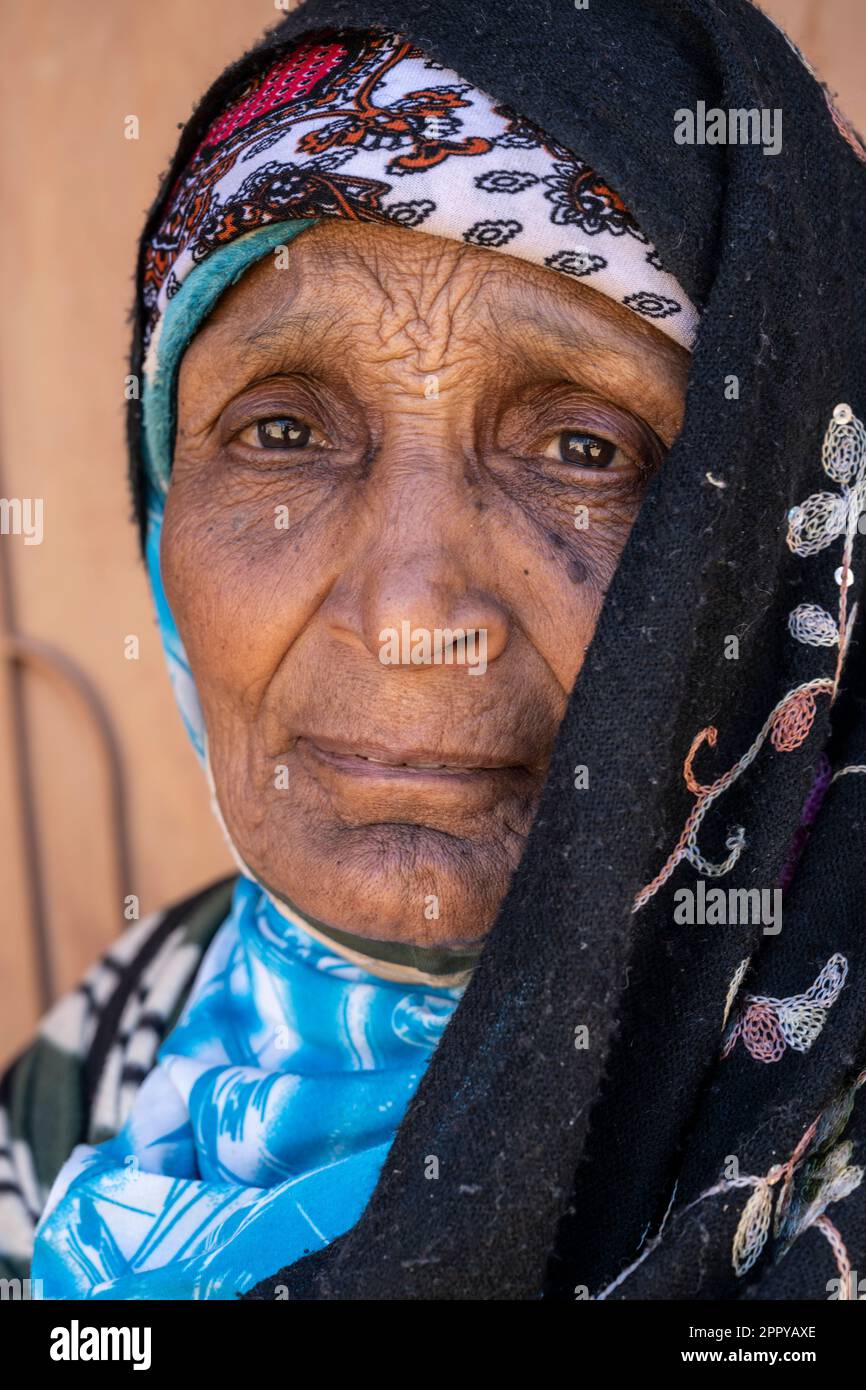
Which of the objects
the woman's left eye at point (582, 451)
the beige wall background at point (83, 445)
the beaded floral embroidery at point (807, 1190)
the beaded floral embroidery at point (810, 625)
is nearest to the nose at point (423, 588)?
the woman's left eye at point (582, 451)

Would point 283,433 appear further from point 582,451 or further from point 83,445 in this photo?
point 83,445

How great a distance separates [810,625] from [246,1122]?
89 centimetres

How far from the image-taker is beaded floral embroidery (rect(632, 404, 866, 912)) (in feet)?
4.28

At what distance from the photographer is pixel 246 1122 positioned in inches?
62.2

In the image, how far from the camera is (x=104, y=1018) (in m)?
2.22

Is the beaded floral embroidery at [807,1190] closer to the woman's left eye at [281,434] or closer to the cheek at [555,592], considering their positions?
the cheek at [555,592]

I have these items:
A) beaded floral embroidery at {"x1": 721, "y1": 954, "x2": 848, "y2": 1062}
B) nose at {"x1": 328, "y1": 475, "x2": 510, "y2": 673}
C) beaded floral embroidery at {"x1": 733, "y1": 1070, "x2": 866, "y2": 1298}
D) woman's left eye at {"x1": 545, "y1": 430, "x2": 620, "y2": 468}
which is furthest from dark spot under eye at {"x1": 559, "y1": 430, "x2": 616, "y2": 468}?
beaded floral embroidery at {"x1": 733, "y1": 1070, "x2": 866, "y2": 1298}

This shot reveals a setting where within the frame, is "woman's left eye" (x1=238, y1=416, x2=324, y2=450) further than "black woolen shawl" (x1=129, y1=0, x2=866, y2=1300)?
Yes

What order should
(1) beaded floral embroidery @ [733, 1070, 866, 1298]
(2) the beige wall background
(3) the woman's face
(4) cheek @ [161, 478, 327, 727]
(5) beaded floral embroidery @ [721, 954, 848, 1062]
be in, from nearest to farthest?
(1) beaded floral embroidery @ [733, 1070, 866, 1298] < (5) beaded floral embroidery @ [721, 954, 848, 1062] < (3) the woman's face < (4) cheek @ [161, 478, 327, 727] < (2) the beige wall background

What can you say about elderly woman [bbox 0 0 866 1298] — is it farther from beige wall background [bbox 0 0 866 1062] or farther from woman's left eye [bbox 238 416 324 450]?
beige wall background [bbox 0 0 866 1062]

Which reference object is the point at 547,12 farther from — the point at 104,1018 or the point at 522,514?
the point at 104,1018

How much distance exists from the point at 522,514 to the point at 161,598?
0.73 m

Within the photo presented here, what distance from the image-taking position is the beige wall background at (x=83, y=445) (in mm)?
3035
